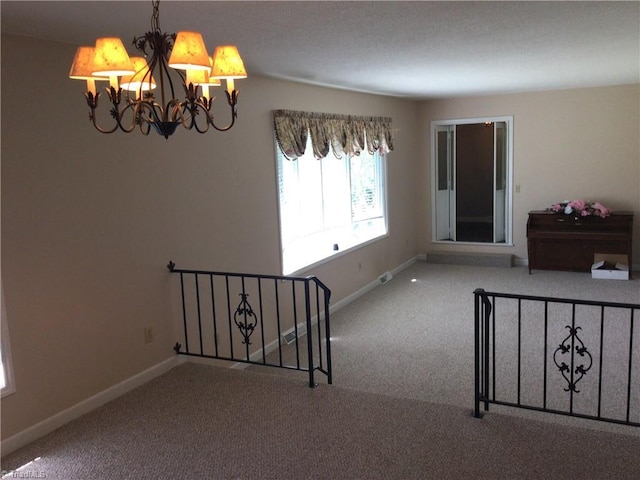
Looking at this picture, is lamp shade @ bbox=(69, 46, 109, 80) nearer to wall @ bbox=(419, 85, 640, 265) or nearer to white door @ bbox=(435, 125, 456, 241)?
wall @ bbox=(419, 85, 640, 265)

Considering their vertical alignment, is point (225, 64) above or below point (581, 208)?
above

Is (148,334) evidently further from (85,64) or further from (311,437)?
(85,64)

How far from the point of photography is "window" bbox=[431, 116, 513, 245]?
8312 millimetres

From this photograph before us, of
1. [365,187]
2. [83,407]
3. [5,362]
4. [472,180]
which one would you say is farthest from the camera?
[472,180]

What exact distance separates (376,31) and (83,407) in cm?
284

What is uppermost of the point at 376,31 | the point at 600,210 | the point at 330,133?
the point at 376,31

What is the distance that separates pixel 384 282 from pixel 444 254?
1.57 meters

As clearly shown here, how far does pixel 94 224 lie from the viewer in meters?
3.50

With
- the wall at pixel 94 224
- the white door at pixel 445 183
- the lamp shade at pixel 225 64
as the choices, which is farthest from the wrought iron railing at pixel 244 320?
the white door at pixel 445 183

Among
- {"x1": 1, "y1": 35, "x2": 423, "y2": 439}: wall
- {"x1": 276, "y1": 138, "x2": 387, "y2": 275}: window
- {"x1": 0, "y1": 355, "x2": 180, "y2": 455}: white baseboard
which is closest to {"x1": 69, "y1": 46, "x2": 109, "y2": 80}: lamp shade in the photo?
{"x1": 1, "y1": 35, "x2": 423, "y2": 439}: wall

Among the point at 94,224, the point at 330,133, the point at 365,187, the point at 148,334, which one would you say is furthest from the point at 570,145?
the point at 94,224

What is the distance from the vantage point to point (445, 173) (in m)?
8.77

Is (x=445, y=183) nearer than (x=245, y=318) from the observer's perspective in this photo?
No

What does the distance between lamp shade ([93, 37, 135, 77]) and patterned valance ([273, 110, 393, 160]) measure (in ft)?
10.4
